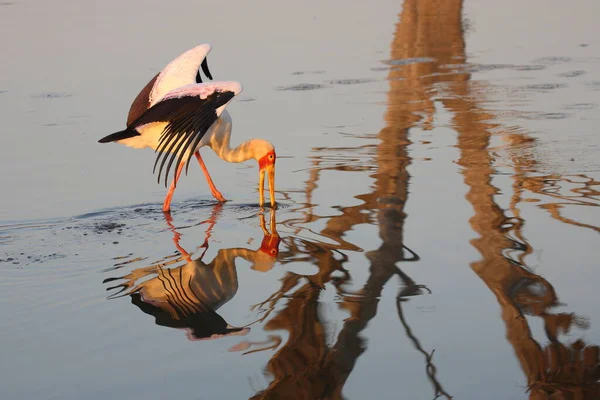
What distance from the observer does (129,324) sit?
4.71 meters

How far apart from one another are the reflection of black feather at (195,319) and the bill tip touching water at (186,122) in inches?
63.4

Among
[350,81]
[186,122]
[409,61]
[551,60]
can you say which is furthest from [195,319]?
[551,60]

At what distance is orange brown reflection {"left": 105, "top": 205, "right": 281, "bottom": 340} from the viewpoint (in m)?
4.70

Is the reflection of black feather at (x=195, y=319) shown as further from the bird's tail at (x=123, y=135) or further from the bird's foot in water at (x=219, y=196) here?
the bird's tail at (x=123, y=135)

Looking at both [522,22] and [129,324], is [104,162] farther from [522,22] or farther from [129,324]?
[522,22]

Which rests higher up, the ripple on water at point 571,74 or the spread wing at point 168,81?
the spread wing at point 168,81

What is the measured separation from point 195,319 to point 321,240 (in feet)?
4.49

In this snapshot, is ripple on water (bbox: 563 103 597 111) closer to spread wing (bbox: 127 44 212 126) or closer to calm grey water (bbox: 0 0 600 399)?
calm grey water (bbox: 0 0 600 399)

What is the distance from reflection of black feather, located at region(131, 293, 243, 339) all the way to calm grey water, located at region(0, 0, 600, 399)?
0.05ft

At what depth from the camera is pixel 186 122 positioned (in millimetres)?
6906

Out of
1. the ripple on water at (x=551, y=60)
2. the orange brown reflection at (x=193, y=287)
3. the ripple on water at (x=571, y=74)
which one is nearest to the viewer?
the orange brown reflection at (x=193, y=287)

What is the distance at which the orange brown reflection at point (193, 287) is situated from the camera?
470 cm

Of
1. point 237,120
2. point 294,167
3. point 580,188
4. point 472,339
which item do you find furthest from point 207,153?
point 472,339

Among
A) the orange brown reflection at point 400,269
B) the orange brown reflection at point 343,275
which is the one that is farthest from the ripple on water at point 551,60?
the orange brown reflection at point 343,275
